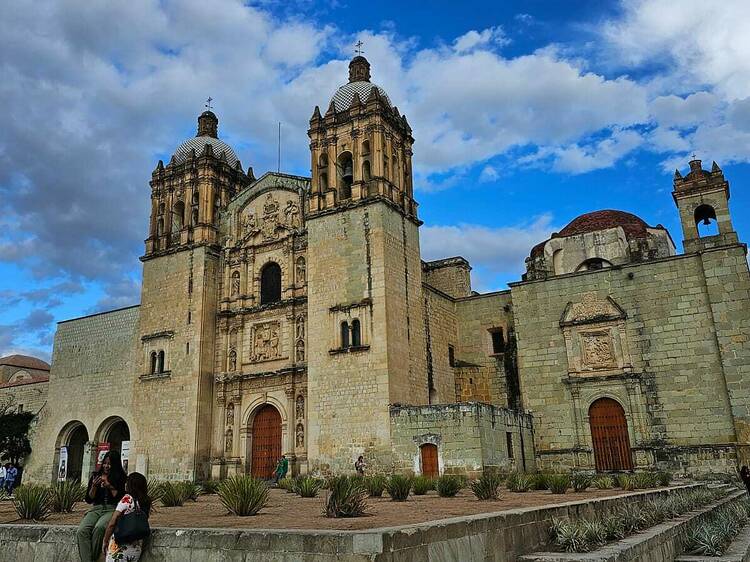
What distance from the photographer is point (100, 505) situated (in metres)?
6.14

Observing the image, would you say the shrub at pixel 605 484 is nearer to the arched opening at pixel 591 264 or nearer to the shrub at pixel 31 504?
the shrub at pixel 31 504

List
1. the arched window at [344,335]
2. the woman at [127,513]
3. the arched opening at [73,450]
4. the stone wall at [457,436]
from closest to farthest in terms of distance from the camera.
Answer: the woman at [127,513] → the stone wall at [457,436] → the arched window at [344,335] → the arched opening at [73,450]

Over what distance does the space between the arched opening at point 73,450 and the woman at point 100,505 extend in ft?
87.1

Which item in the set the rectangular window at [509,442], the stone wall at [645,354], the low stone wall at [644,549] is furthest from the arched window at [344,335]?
the low stone wall at [644,549]

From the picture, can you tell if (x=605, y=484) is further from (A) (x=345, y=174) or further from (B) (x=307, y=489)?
(A) (x=345, y=174)

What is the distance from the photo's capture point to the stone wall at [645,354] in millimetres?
21078

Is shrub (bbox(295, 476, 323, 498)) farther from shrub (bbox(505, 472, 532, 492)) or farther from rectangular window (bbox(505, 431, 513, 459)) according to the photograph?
rectangular window (bbox(505, 431, 513, 459))

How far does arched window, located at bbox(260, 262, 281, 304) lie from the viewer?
2734 centimetres

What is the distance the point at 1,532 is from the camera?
284 inches

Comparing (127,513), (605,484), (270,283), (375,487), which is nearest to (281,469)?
(270,283)

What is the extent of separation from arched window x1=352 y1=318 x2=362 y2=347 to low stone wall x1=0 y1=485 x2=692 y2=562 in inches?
623

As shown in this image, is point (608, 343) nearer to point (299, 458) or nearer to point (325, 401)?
point (325, 401)

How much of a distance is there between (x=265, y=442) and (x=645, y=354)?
14538 millimetres

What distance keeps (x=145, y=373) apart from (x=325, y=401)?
30.8 ft
